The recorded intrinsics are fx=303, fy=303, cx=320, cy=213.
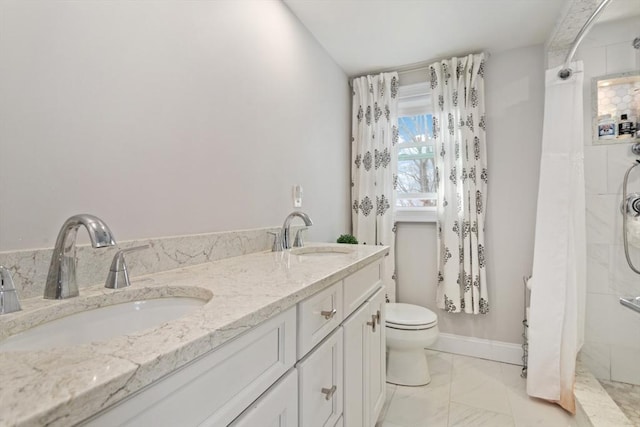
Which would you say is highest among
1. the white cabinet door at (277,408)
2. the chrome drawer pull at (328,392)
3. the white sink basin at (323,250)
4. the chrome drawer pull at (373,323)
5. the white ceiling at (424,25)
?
the white ceiling at (424,25)

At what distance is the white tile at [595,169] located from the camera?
188cm

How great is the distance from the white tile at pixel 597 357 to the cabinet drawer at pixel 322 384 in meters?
1.82

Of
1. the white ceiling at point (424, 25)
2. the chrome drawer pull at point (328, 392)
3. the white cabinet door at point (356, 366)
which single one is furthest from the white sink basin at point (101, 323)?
the white ceiling at point (424, 25)

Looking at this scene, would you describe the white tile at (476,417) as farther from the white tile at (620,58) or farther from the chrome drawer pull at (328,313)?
the white tile at (620,58)

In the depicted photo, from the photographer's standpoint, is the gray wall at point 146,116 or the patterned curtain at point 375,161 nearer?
the gray wall at point 146,116

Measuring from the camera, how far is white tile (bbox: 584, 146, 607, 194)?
1.88 metres

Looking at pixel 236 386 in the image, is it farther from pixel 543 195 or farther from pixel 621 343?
pixel 621 343

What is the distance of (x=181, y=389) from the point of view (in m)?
0.44

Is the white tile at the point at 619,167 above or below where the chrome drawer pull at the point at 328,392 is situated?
above

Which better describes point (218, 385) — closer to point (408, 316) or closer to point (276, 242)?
point (276, 242)

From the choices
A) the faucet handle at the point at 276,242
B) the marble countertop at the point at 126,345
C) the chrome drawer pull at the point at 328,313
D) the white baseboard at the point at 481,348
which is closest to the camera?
the marble countertop at the point at 126,345

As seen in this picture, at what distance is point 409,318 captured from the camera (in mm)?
1894

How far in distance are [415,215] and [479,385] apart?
3.98 ft

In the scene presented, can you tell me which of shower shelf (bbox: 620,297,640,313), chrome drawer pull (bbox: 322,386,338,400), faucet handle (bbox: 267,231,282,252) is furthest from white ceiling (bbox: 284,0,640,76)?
chrome drawer pull (bbox: 322,386,338,400)
